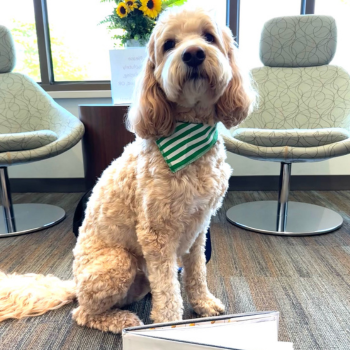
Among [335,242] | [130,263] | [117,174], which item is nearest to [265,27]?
[335,242]

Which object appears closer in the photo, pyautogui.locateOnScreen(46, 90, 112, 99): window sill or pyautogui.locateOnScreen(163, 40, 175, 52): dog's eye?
pyautogui.locateOnScreen(163, 40, 175, 52): dog's eye

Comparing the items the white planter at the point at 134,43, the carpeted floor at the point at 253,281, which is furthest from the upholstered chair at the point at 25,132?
the white planter at the point at 134,43

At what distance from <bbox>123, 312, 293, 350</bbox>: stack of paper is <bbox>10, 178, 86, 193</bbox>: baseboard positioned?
2406 mm

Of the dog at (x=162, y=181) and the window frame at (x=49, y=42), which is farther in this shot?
the window frame at (x=49, y=42)

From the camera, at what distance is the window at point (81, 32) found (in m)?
2.81

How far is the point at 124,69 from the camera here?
1944 millimetres

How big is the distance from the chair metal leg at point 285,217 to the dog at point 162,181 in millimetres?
1045

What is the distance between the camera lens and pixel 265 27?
7.52ft

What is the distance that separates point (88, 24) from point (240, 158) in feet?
5.99

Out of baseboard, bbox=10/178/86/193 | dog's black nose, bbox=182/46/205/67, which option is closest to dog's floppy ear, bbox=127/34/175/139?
dog's black nose, bbox=182/46/205/67

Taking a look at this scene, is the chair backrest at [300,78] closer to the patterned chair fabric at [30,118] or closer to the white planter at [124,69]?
the white planter at [124,69]

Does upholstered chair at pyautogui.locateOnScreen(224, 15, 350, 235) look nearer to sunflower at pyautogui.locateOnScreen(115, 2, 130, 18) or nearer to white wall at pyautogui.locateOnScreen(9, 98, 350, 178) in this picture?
white wall at pyautogui.locateOnScreen(9, 98, 350, 178)

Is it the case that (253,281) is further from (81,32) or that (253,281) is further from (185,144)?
(81,32)

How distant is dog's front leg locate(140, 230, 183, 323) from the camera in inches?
41.9
